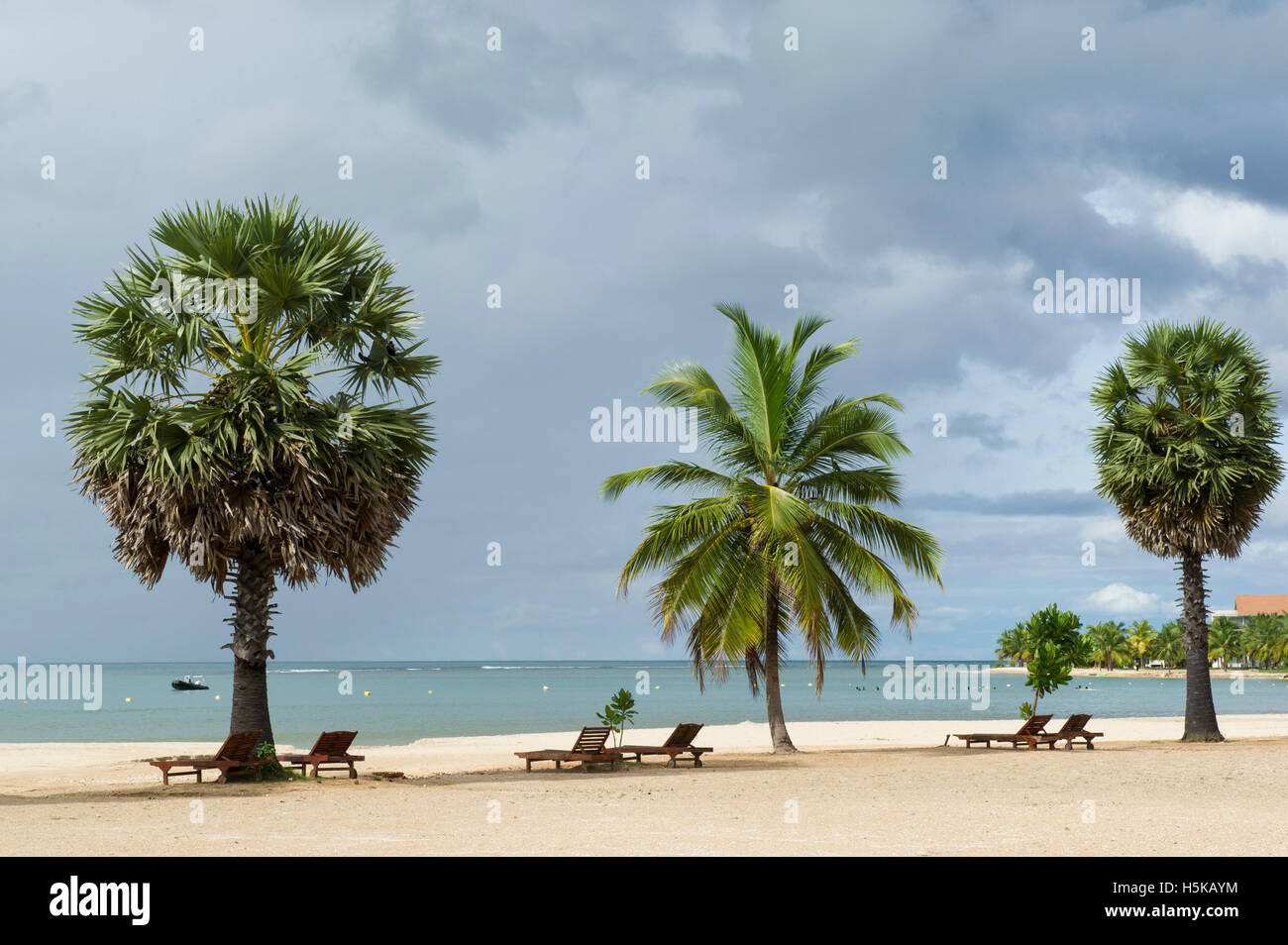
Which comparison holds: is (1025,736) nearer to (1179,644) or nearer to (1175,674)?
(1179,644)

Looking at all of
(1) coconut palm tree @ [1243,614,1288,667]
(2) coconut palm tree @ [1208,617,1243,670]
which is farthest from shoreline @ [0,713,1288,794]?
(2) coconut palm tree @ [1208,617,1243,670]

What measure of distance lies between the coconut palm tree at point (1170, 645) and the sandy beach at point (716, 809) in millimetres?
144081

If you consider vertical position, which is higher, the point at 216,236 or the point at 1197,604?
the point at 216,236

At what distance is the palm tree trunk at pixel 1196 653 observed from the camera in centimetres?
2534

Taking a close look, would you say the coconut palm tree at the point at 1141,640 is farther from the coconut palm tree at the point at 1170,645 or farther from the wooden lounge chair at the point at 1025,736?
the wooden lounge chair at the point at 1025,736

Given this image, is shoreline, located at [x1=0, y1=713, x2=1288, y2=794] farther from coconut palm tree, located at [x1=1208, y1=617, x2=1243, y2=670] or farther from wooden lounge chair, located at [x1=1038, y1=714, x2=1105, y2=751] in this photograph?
coconut palm tree, located at [x1=1208, y1=617, x2=1243, y2=670]

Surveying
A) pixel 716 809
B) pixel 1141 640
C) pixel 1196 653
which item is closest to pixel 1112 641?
pixel 1141 640

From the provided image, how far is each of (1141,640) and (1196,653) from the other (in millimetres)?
156213

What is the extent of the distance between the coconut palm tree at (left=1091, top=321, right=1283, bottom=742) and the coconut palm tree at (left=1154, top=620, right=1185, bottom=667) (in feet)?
453

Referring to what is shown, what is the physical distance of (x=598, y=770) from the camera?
19.4 m

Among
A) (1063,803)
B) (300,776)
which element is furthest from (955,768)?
(300,776)

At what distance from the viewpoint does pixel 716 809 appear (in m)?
13.1
